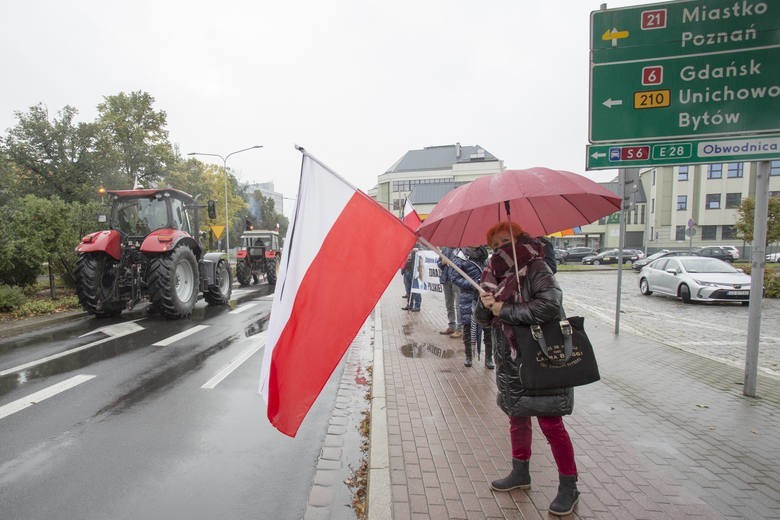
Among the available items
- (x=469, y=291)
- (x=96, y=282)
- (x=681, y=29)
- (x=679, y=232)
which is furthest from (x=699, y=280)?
(x=679, y=232)

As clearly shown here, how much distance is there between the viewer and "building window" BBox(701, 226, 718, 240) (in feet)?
154

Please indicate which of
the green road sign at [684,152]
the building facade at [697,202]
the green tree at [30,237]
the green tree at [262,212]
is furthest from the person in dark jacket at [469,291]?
the green tree at [262,212]

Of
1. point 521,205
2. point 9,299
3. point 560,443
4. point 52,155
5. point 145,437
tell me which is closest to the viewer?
point 560,443

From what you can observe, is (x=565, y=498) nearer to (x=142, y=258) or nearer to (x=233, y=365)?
(x=233, y=365)

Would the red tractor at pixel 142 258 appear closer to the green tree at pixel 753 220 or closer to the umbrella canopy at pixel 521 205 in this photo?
the umbrella canopy at pixel 521 205

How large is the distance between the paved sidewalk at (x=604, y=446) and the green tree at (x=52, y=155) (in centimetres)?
2552

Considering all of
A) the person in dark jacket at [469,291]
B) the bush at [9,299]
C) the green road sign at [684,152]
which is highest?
the green road sign at [684,152]

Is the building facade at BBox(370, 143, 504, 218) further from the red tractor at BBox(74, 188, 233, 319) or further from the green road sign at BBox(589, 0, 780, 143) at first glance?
the green road sign at BBox(589, 0, 780, 143)

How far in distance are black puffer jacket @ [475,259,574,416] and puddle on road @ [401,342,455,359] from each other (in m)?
3.80

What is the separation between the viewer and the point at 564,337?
259 cm

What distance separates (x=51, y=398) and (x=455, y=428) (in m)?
4.54

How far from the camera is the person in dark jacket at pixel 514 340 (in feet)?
8.66

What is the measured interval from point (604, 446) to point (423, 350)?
358 centimetres

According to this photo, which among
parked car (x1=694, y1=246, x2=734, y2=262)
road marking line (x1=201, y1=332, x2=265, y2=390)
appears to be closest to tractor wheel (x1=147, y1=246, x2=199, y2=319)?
road marking line (x1=201, y1=332, x2=265, y2=390)
